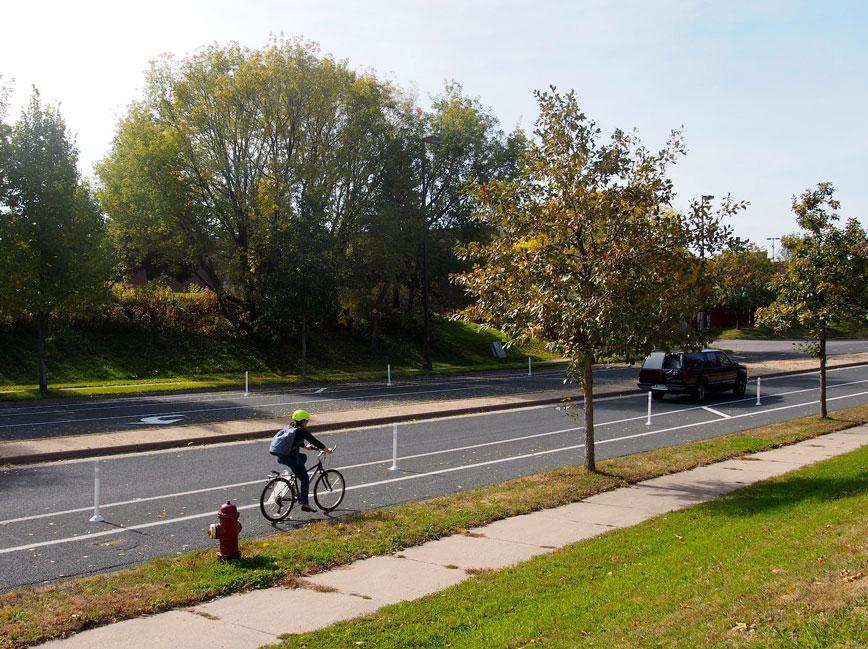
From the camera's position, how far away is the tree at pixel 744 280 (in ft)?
43.0

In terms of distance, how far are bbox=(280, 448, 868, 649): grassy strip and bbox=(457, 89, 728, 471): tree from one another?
A: 385 cm

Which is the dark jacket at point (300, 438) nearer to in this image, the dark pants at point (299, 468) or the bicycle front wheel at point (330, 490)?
the dark pants at point (299, 468)

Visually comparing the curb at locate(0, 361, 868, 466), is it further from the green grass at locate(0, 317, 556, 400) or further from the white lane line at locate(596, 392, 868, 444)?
the green grass at locate(0, 317, 556, 400)

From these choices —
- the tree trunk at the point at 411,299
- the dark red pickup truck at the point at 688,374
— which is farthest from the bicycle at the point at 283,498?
the tree trunk at the point at 411,299

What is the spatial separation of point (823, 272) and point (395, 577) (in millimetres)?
15877

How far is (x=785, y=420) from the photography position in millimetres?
21375

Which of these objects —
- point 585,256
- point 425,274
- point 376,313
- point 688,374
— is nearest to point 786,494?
point 585,256

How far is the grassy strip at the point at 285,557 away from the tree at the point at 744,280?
3.19 metres

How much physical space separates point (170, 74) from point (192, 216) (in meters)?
6.31

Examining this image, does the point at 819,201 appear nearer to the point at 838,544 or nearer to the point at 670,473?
the point at 670,473

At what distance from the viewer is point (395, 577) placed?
7906 millimetres

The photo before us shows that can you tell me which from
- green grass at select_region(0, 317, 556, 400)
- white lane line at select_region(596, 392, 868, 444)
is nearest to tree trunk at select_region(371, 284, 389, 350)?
green grass at select_region(0, 317, 556, 400)

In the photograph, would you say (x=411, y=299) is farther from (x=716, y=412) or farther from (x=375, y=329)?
(x=716, y=412)

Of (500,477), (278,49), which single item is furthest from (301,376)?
(500,477)
